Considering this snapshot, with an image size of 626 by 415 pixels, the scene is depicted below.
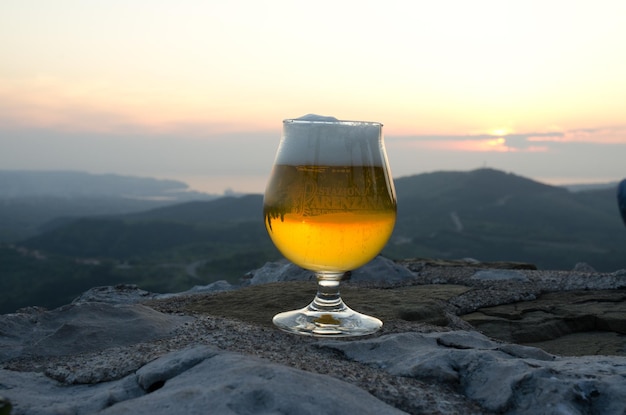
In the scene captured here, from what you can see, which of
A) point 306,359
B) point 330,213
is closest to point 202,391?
point 306,359

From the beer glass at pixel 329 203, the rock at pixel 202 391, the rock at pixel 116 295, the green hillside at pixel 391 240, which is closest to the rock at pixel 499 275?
the beer glass at pixel 329 203

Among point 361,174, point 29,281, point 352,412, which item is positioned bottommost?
point 29,281

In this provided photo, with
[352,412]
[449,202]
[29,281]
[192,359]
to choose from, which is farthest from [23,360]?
[449,202]

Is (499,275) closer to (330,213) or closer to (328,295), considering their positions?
(328,295)

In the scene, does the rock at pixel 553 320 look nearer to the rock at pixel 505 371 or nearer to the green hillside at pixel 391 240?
the rock at pixel 505 371

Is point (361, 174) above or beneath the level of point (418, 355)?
above

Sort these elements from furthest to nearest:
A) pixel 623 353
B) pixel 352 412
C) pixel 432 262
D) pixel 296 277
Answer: pixel 432 262 < pixel 296 277 < pixel 623 353 < pixel 352 412

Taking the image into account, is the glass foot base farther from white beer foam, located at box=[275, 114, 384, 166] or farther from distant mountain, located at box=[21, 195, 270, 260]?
distant mountain, located at box=[21, 195, 270, 260]

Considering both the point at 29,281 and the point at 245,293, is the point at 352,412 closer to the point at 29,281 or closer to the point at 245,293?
the point at 245,293
